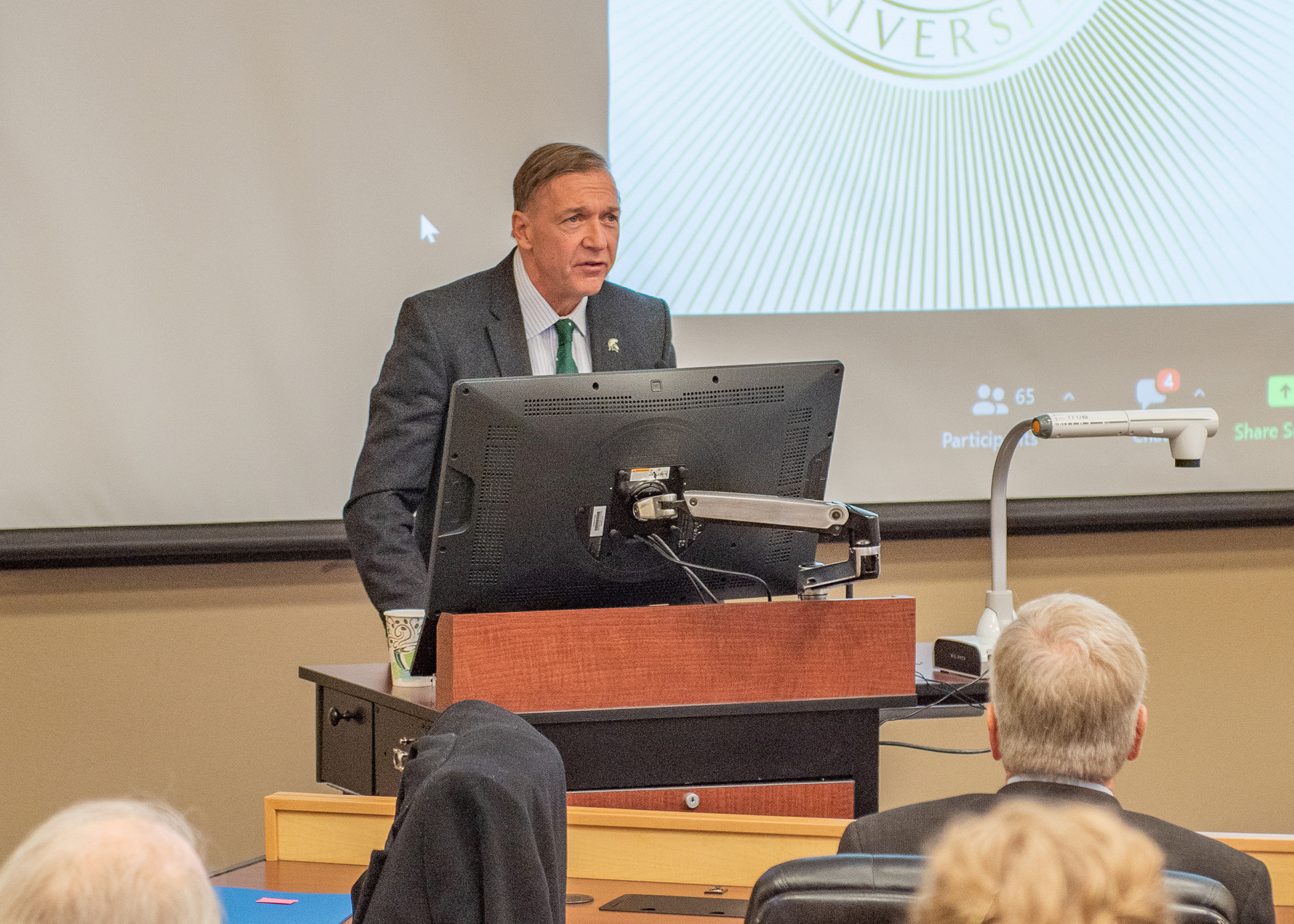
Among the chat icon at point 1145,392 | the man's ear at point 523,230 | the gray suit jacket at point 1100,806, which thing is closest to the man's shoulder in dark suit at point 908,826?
the gray suit jacket at point 1100,806

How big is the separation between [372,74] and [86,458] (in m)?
1.07

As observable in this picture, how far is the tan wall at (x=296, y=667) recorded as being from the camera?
3.10m

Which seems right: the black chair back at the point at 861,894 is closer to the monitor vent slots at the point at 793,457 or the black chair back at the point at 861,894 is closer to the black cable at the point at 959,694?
the monitor vent slots at the point at 793,457

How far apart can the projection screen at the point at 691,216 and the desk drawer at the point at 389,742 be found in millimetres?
1324

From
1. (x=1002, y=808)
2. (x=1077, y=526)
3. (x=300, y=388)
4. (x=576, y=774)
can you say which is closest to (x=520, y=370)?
(x=300, y=388)

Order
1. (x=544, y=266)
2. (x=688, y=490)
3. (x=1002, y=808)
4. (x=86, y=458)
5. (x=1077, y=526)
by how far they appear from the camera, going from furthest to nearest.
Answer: (x=1077, y=526), (x=86, y=458), (x=544, y=266), (x=688, y=490), (x=1002, y=808)

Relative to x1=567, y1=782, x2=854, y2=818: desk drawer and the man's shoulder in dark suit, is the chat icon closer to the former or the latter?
x1=567, y1=782, x2=854, y2=818: desk drawer

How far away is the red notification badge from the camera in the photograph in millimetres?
3270

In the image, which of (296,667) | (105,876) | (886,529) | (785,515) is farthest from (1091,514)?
(105,876)

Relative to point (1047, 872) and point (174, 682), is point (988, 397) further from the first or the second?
point (1047, 872)

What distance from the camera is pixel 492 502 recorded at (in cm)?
166

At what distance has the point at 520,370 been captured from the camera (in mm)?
2510

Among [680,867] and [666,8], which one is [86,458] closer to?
[666,8]

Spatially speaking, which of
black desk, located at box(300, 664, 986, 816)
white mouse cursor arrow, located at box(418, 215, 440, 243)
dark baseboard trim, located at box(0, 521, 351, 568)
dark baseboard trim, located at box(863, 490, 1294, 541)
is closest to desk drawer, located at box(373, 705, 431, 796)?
black desk, located at box(300, 664, 986, 816)
